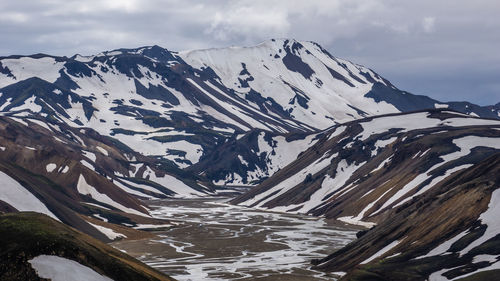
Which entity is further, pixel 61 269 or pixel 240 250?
pixel 240 250

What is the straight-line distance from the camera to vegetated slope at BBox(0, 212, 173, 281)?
1970 inches

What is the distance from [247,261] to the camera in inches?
5251

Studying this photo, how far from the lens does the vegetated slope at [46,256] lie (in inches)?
1970

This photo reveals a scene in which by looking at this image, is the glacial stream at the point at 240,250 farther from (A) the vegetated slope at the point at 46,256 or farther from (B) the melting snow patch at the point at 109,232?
(A) the vegetated slope at the point at 46,256

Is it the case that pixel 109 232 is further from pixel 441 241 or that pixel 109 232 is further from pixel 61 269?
pixel 61 269

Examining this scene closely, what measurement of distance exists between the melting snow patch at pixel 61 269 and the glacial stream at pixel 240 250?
60073mm

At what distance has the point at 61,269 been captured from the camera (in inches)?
2009

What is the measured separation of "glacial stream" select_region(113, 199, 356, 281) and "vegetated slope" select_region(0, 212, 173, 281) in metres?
54.4

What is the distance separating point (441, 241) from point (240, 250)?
57573mm

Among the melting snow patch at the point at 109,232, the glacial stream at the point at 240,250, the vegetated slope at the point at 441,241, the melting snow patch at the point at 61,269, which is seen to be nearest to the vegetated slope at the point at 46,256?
the melting snow patch at the point at 61,269

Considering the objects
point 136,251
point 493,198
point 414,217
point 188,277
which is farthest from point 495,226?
point 136,251

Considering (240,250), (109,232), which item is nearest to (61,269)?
(240,250)

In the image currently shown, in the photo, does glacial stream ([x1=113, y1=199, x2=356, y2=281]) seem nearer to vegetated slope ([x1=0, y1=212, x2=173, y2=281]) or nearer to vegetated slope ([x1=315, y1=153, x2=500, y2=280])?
vegetated slope ([x1=315, y1=153, x2=500, y2=280])

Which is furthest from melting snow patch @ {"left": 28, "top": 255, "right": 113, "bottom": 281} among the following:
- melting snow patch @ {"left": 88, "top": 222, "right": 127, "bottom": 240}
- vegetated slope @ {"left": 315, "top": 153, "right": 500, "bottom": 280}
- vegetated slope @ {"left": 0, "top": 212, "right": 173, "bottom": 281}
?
melting snow patch @ {"left": 88, "top": 222, "right": 127, "bottom": 240}
